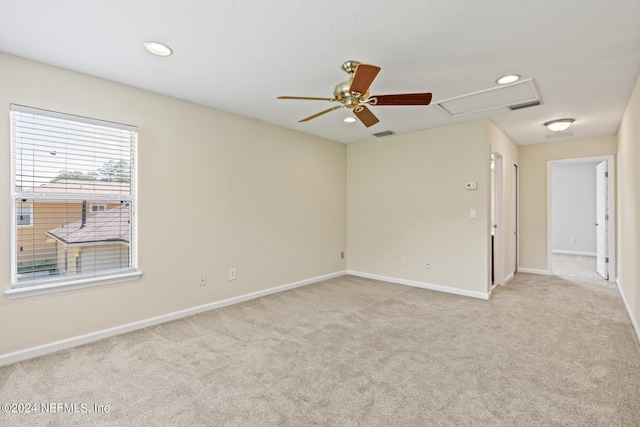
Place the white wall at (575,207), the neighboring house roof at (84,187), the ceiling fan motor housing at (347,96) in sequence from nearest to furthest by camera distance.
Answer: the ceiling fan motor housing at (347,96), the neighboring house roof at (84,187), the white wall at (575,207)

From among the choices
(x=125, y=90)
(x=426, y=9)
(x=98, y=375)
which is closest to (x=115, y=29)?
(x=125, y=90)

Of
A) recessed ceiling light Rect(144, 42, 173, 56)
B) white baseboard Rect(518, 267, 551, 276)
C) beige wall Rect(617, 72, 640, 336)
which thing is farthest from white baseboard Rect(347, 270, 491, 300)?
recessed ceiling light Rect(144, 42, 173, 56)

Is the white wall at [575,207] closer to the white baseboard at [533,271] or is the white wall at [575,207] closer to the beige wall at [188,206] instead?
the white baseboard at [533,271]

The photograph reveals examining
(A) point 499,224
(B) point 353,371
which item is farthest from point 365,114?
(A) point 499,224

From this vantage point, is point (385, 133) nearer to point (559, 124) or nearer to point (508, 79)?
point (508, 79)

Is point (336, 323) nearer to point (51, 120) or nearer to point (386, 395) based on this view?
point (386, 395)

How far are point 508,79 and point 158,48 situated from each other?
2.98 meters

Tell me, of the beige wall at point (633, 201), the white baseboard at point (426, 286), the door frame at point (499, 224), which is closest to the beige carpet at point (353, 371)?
the beige wall at point (633, 201)

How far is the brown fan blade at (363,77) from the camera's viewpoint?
1984 mm

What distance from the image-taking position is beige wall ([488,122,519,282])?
187 inches

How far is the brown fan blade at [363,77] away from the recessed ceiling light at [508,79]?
4.67ft

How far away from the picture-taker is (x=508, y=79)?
2.85 m

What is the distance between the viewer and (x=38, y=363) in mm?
2428

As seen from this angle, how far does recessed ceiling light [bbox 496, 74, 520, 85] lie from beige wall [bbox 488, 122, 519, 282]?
166 cm
